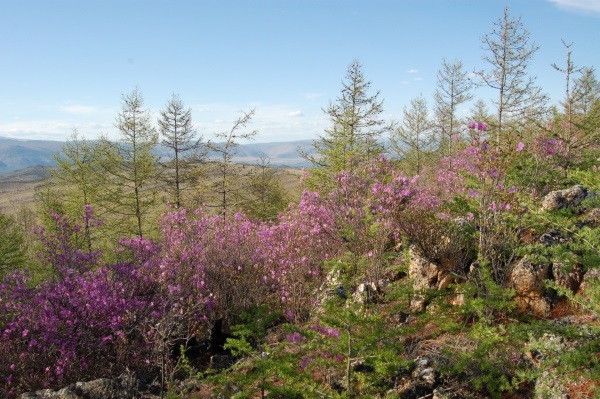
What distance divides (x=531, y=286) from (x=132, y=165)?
19.1m

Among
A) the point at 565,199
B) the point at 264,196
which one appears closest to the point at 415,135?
the point at 264,196

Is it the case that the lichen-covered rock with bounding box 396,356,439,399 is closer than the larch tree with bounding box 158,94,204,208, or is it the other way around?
the lichen-covered rock with bounding box 396,356,439,399

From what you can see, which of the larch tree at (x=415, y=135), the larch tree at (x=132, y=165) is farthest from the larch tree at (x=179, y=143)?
the larch tree at (x=415, y=135)

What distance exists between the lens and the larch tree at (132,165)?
19922 mm

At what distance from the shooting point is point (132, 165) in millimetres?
19969

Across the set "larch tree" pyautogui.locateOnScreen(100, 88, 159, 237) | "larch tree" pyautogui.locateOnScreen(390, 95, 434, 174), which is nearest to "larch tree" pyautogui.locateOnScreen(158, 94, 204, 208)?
"larch tree" pyautogui.locateOnScreen(100, 88, 159, 237)

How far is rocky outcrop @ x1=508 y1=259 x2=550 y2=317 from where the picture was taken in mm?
4389

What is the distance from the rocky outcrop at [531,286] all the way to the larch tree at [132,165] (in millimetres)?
18077

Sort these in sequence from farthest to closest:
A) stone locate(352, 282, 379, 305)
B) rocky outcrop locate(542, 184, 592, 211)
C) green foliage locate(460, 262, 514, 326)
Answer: stone locate(352, 282, 379, 305)
rocky outcrop locate(542, 184, 592, 211)
green foliage locate(460, 262, 514, 326)

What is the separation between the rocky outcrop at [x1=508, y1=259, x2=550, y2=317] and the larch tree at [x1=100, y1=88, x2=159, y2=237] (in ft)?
59.3

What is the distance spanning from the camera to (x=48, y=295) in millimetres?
6191

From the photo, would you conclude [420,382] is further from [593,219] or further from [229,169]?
[229,169]

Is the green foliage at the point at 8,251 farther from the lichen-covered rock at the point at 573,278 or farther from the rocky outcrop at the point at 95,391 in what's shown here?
the lichen-covered rock at the point at 573,278

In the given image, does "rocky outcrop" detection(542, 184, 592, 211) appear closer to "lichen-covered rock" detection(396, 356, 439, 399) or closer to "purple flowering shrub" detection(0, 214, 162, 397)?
"lichen-covered rock" detection(396, 356, 439, 399)
